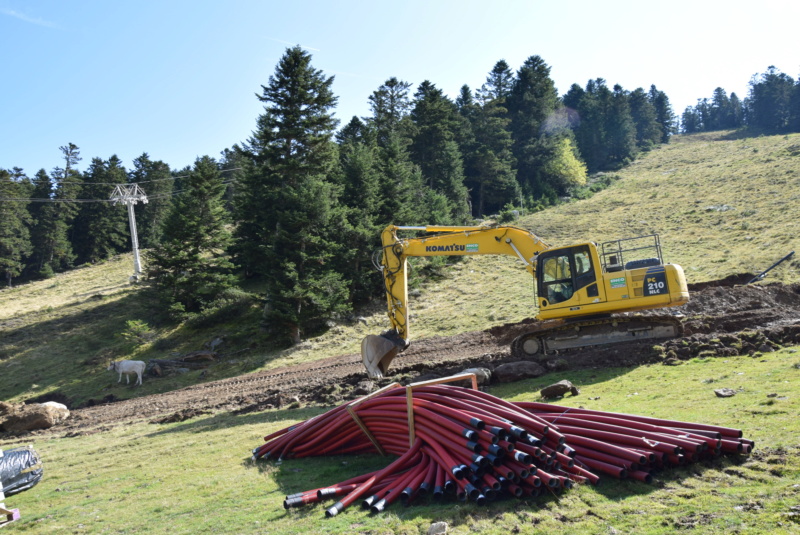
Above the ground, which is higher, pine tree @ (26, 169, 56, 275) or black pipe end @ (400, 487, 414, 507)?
pine tree @ (26, 169, 56, 275)

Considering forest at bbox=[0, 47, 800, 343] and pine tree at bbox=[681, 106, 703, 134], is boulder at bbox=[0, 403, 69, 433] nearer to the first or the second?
forest at bbox=[0, 47, 800, 343]

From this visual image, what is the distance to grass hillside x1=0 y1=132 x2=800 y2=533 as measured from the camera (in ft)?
17.8

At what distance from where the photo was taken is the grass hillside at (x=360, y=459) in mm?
5426

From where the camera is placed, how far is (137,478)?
9.22 metres

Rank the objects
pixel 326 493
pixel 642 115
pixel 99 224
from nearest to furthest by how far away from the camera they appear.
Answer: pixel 326 493, pixel 99 224, pixel 642 115

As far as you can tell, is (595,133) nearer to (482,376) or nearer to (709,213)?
(709,213)

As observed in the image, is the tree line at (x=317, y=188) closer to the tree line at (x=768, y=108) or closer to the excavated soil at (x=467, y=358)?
the excavated soil at (x=467, y=358)

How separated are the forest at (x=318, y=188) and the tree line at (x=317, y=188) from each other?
122 mm

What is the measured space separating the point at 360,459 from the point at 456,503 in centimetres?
284

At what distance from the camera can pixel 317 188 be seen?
28.6 meters

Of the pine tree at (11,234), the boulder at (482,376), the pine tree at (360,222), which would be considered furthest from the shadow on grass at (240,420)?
the pine tree at (11,234)

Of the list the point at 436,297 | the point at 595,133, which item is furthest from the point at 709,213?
the point at 595,133

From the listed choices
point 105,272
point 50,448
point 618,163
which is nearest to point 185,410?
point 50,448

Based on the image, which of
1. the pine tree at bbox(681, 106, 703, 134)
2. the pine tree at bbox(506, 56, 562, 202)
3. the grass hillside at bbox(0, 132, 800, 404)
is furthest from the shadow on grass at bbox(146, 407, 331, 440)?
the pine tree at bbox(681, 106, 703, 134)
